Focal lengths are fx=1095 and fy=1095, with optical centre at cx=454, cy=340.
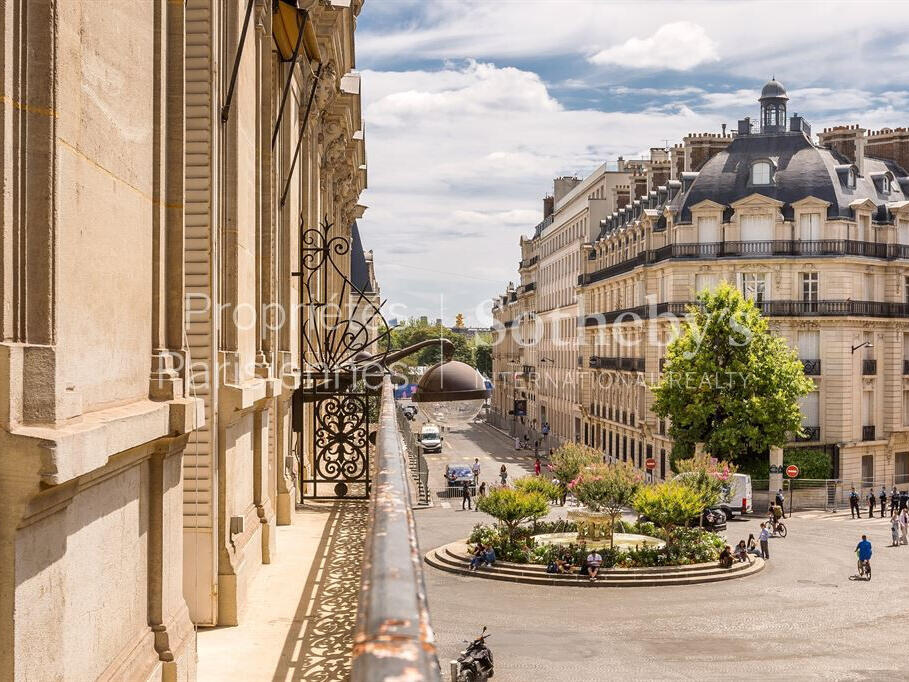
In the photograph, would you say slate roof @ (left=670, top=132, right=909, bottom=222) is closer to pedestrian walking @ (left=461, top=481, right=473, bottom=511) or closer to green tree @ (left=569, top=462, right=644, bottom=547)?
pedestrian walking @ (left=461, top=481, right=473, bottom=511)

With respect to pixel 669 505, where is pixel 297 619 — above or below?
above

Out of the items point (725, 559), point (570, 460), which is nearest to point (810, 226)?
point (570, 460)

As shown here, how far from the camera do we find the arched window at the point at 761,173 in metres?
53.2

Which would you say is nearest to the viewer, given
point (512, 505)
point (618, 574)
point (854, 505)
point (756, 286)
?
point (618, 574)

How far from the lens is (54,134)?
13.6 ft

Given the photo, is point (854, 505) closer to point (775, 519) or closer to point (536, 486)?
point (775, 519)

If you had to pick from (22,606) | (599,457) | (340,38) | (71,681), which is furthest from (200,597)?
(599,457)

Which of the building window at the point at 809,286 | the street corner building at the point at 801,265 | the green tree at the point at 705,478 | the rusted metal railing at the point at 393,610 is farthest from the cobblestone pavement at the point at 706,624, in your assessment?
the rusted metal railing at the point at 393,610

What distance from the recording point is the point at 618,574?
31.2m

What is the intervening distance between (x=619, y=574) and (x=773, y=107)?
3253 centimetres

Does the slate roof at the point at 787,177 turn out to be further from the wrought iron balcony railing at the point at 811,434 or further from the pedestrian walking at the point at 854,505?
the pedestrian walking at the point at 854,505

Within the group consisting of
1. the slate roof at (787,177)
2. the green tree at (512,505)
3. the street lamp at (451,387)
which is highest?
the slate roof at (787,177)

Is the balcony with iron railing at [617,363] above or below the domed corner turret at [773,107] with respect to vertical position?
below

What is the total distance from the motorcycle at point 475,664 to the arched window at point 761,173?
38689 millimetres
